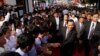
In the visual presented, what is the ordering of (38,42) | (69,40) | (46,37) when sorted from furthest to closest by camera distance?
(69,40) → (46,37) → (38,42)

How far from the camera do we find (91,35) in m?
10.2

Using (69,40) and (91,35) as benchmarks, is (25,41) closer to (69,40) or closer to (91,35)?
(69,40)

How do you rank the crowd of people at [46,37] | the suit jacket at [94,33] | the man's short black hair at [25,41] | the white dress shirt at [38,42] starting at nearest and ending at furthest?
the man's short black hair at [25,41] → the crowd of people at [46,37] → the white dress shirt at [38,42] → the suit jacket at [94,33]

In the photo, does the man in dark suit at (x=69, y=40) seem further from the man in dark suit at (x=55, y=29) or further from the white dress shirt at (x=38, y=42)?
the white dress shirt at (x=38, y=42)

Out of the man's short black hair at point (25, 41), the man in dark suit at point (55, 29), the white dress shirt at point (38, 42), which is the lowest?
the man in dark suit at point (55, 29)

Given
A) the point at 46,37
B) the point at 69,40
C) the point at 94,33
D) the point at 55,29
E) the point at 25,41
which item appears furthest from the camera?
the point at 55,29

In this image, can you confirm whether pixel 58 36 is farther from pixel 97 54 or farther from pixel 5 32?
pixel 5 32

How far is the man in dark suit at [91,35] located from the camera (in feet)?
31.8

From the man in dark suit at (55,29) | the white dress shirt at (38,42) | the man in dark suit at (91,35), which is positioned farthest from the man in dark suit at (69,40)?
the white dress shirt at (38,42)

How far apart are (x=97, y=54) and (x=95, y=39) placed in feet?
2.26

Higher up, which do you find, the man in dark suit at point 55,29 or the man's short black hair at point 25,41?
the man's short black hair at point 25,41

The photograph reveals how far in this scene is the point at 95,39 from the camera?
383 inches

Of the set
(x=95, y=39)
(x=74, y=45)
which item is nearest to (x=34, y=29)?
(x=74, y=45)

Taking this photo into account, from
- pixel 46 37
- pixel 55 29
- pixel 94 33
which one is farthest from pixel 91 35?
pixel 46 37
